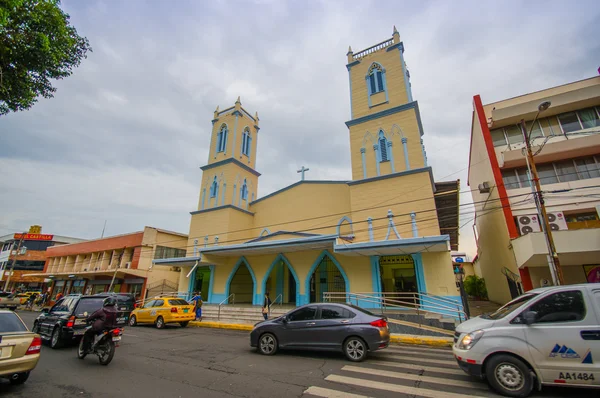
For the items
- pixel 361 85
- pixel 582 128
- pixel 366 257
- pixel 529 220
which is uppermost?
pixel 361 85

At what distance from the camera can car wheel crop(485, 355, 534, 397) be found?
4.32m

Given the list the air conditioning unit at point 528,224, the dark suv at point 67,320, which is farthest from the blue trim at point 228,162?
the air conditioning unit at point 528,224

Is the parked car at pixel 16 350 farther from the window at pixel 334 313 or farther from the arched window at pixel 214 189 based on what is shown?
the arched window at pixel 214 189

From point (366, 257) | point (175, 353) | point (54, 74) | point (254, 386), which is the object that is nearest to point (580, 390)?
point (254, 386)

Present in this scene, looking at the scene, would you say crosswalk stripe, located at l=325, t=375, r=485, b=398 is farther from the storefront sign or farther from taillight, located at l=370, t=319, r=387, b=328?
the storefront sign

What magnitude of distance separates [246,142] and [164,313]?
1735 cm

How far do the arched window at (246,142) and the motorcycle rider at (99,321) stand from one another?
2057cm

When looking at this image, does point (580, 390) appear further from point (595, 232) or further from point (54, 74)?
point (54, 74)

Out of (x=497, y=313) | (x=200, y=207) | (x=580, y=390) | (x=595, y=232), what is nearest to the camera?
(x=580, y=390)

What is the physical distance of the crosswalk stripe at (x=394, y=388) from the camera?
4387 mm

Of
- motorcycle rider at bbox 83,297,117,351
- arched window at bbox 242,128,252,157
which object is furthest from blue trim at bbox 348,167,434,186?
motorcycle rider at bbox 83,297,117,351

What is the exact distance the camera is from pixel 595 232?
1211 centimetres

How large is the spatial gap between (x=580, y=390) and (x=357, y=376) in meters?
3.66

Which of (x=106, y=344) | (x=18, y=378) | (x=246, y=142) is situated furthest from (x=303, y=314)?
(x=246, y=142)
